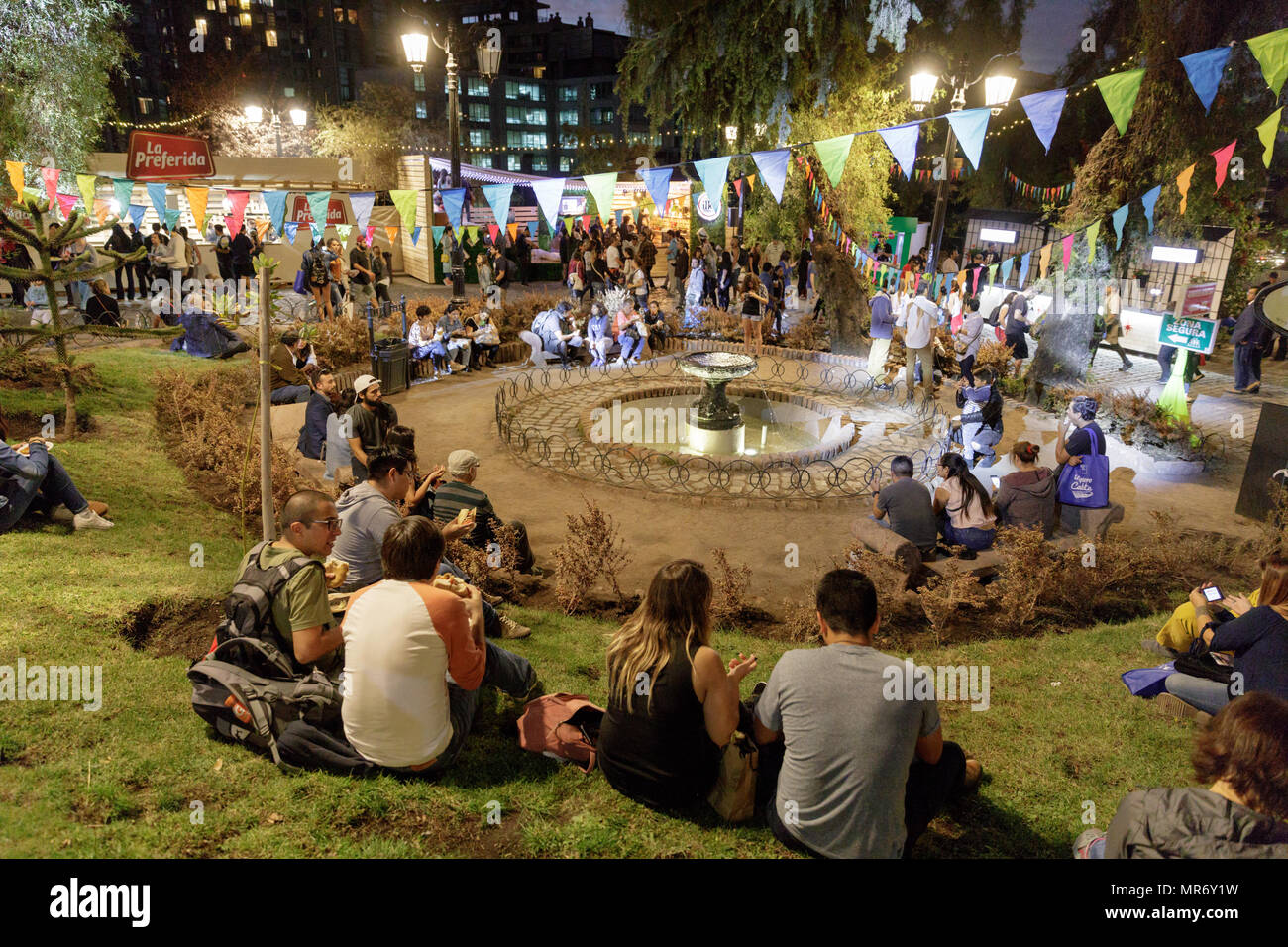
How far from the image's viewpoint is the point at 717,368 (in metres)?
11.4

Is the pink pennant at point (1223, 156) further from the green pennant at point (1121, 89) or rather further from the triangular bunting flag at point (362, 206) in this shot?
the triangular bunting flag at point (362, 206)

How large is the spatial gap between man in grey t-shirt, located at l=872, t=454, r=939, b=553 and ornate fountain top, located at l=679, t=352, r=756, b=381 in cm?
453

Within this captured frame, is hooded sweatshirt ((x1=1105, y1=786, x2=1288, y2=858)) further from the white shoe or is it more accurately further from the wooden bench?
the white shoe

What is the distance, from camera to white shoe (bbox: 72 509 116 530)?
6.72 m

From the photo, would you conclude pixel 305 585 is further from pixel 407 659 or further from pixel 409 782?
pixel 409 782

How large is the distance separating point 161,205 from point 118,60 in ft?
23.4

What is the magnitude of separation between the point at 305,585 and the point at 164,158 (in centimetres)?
929

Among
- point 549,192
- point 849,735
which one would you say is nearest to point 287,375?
point 549,192

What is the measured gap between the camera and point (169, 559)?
6586 mm

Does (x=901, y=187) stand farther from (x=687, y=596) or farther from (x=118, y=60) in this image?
(x=687, y=596)

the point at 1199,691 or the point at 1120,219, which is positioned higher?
the point at 1120,219

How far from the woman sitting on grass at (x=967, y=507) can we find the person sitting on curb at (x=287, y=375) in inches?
280
